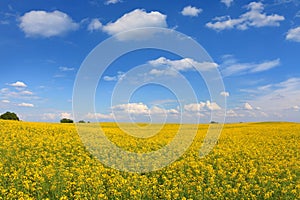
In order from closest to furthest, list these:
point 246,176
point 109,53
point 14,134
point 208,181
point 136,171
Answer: point 208,181
point 246,176
point 136,171
point 109,53
point 14,134

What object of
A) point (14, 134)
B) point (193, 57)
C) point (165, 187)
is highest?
point (193, 57)

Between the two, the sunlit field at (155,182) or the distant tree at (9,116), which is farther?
the distant tree at (9,116)

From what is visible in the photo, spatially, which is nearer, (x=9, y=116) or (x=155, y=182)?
(x=155, y=182)

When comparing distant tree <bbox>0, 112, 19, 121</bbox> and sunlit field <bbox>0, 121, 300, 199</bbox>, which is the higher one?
distant tree <bbox>0, 112, 19, 121</bbox>

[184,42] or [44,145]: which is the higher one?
[184,42]

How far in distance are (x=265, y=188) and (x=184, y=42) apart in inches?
282

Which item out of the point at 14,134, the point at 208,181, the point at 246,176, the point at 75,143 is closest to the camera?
the point at 208,181

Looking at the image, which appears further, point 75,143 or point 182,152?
point 75,143

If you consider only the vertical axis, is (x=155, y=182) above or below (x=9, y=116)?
below

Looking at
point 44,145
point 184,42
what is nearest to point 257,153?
point 184,42

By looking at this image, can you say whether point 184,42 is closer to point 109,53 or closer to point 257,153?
point 109,53

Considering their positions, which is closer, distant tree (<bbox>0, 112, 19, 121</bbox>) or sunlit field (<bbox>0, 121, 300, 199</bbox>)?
sunlit field (<bbox>0, 121, 300, 199</bbox>)

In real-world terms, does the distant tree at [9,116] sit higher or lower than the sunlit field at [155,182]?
higher

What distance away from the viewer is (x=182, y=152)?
1570 centimetres
